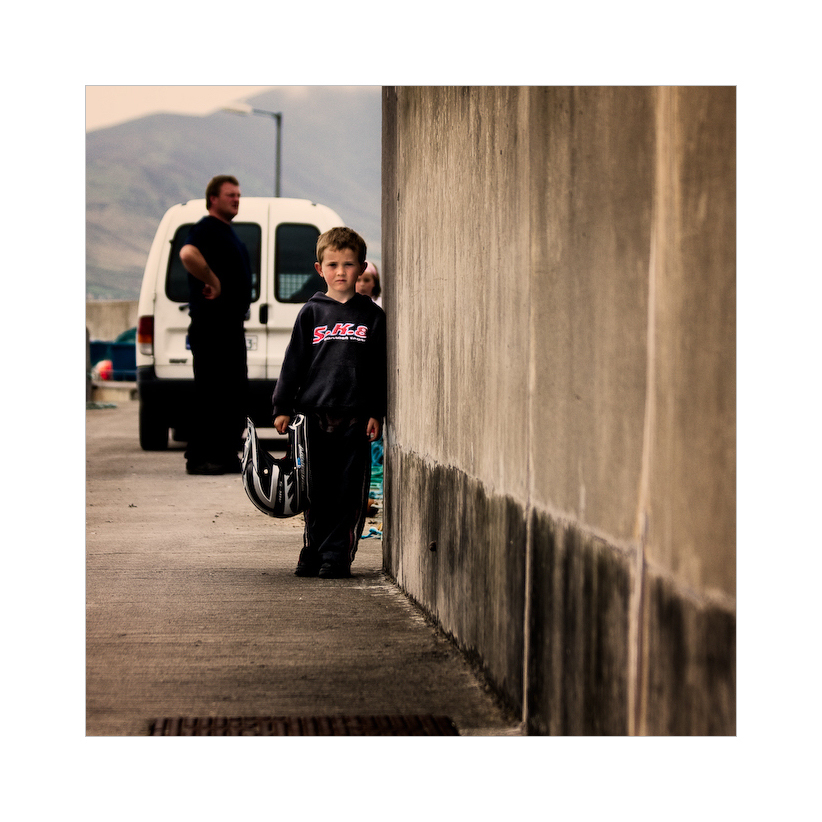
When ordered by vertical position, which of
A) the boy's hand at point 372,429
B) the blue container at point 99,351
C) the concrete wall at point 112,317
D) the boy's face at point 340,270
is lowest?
the boy's hand at point 372,429

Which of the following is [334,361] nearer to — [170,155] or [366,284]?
[366,284]

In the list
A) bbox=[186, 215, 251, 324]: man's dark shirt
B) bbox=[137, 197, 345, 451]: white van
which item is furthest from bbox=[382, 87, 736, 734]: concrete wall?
bbox=[137, 197, 345, 451]: white van

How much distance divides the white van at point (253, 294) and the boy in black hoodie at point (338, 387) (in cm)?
502

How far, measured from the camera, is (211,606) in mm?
4289

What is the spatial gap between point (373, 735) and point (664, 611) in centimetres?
117

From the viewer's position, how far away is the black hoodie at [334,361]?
4.66 metres

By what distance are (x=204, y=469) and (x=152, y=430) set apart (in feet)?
5.97

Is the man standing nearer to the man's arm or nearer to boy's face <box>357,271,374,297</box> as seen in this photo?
the man's arm

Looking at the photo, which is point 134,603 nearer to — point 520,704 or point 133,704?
point 133,704

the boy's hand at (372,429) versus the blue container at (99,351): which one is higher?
the blue container at (99,351)

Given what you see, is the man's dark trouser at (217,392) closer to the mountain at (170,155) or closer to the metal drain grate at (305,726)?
the mountain at (170,155)

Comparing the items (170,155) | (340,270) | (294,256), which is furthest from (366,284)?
(170,155)

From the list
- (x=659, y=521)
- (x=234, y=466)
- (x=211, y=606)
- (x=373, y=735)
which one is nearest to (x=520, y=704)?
(x=373, y=735)

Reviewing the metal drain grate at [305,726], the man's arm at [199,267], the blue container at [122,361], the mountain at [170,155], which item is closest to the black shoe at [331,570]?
the mountain at [170,155]
